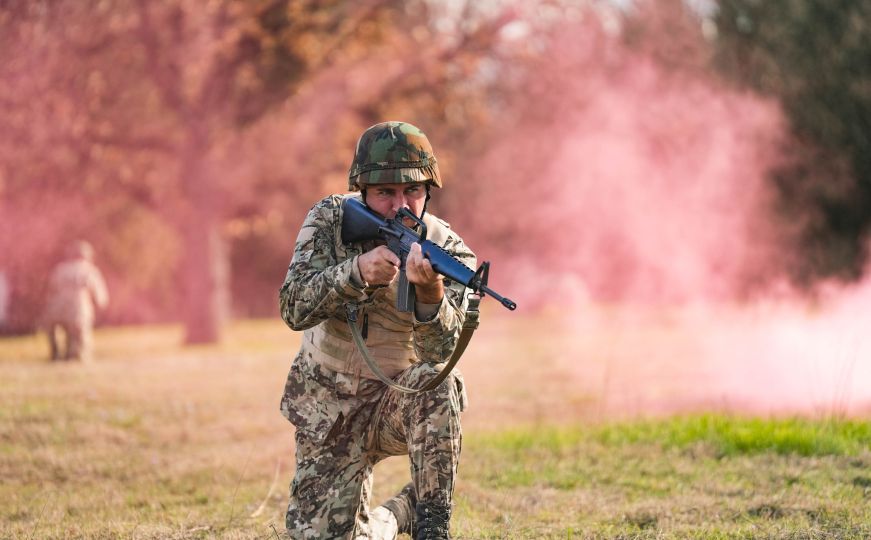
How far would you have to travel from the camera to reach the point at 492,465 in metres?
6.91

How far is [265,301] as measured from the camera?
35.0 metres

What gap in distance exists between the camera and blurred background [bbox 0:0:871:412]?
1912 centimetres

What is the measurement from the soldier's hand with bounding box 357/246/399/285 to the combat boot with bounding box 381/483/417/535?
48.5 inches

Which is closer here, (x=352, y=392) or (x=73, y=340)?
(x=352, y=392)

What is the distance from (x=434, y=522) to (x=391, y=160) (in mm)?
1498

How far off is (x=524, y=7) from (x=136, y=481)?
17168mm

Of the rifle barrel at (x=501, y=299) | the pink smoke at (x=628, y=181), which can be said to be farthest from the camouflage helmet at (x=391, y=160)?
the pink smoke at (x=628, y=181)

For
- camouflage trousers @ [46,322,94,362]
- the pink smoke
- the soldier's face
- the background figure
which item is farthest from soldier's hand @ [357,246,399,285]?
the pink smoke

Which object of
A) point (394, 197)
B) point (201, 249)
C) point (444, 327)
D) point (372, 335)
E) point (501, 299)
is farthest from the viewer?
point (201, 249)

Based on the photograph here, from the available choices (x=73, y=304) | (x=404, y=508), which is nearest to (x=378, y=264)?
(x=404, y=508)

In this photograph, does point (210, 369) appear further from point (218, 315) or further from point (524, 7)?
point (524, 7)

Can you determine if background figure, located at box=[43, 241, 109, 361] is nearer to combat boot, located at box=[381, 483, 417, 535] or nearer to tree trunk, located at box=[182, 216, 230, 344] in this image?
tree trunk, located at box=[182, 216, 230, 344]

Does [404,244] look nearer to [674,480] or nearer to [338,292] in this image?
[338,292]

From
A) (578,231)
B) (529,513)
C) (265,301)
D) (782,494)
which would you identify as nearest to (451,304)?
(529,513)
